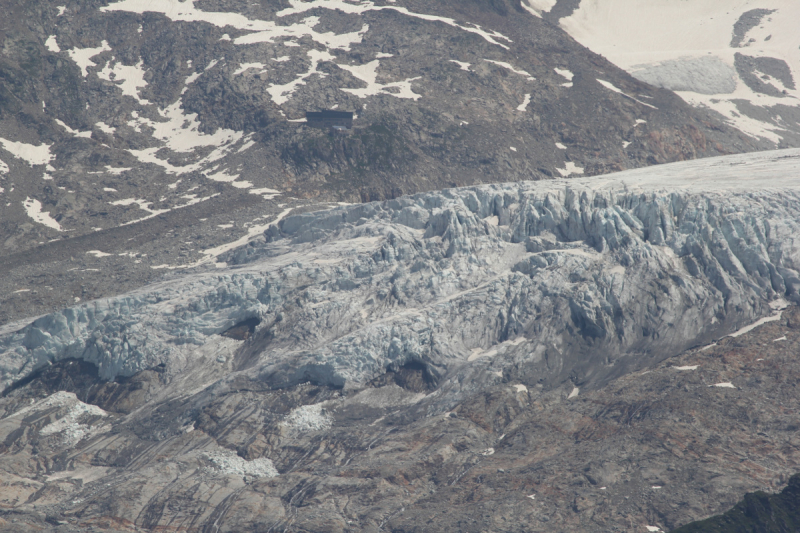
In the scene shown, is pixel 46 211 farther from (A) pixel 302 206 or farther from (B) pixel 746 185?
(B) pixel 746 185

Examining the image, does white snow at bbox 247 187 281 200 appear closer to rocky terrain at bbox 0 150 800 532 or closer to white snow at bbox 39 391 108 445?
rocky terrain at bbox 0 150 800 532

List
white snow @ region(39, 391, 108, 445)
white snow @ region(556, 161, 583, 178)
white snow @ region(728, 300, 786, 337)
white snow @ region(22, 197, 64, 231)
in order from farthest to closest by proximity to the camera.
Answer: white snow @ region(556, 161, 583, 178) → white snow @ region(22, 197, 64, 231) → white snow @ region(728, 300, 786, 337) → white snow @ region(39, 391, 108, 445)

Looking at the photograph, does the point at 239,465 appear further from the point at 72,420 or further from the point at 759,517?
the point at 759,517

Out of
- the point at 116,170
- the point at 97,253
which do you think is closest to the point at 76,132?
the point at 116,170

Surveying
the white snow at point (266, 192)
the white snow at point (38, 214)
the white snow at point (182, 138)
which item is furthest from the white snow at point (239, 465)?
the white snow at point (182, 138)

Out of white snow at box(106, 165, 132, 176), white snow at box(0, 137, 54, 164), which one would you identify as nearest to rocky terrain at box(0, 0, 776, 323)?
white snow at box(106, 165, 132, 176)

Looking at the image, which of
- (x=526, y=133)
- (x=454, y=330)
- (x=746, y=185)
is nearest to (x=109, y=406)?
(x=454, y=330)
